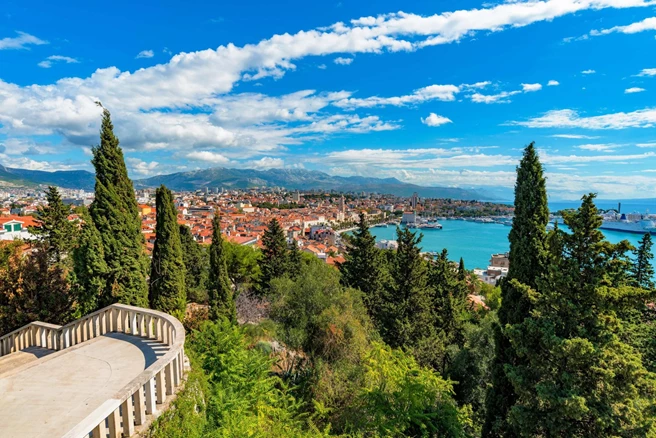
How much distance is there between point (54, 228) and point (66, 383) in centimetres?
2111

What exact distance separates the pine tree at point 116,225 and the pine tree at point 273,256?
14086mm

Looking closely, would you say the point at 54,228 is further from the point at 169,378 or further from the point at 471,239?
the point at 471,239

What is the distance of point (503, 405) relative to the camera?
8445 mm

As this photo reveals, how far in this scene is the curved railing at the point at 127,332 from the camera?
124 inches

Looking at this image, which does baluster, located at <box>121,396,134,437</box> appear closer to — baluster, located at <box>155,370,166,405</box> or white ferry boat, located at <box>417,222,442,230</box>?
baluster, located at <box>155,370,166,405</box>

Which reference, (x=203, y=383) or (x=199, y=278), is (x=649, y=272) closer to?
(x=203, y=383)

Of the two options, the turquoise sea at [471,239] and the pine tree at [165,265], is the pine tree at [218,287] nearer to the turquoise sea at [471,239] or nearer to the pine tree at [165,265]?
the pine tree at [165,265]

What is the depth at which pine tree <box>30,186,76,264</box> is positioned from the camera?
20.6 m

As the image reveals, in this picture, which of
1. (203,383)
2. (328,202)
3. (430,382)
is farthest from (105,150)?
(328,202)

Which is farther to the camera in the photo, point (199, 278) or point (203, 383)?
point (199, 278)

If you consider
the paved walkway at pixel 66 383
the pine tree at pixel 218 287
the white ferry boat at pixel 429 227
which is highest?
the paved walkway at pixel 66 383

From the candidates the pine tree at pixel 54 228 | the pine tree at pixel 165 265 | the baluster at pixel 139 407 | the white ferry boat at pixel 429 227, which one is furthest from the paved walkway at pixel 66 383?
the white ferry boat at pixel 429 227

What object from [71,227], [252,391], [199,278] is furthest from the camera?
[199,278]

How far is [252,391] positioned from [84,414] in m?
2.94
